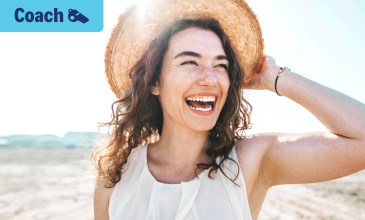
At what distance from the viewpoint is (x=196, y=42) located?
2324mm

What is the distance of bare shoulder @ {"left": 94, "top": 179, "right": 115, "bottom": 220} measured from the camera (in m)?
2.36

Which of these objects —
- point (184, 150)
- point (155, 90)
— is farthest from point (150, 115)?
point (184, 150)

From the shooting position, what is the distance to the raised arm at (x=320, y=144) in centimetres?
183

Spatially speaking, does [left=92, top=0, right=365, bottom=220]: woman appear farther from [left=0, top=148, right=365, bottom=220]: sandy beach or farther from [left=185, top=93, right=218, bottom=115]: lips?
[left=0, top=148, right=365, bottom=220]: sandy beach

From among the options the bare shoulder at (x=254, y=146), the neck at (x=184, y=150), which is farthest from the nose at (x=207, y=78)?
the bare shoulder at (x=254, y=146)

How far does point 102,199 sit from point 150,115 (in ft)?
3.21

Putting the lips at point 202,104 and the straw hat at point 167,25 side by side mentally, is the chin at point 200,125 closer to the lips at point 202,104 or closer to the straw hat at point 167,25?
the lips at point 202,104

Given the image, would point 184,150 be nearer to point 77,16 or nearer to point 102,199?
point 102,199

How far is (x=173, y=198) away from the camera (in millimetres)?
2137

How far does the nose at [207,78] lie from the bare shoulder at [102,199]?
130 cm

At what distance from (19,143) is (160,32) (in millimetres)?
31534

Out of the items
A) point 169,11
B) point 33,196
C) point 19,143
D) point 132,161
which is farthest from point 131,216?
point 19,143

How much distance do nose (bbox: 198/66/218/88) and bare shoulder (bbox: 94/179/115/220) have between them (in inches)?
51.3

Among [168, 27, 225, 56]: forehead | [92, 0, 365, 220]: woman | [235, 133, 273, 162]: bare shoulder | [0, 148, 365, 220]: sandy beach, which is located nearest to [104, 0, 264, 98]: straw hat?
[92, 0, 365, 220]: woman
